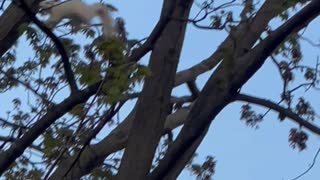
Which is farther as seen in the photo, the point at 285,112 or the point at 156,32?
the point at 285,112

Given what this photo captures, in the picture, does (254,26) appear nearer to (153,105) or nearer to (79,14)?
(153,105)

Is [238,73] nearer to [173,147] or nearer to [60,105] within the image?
[173,147]

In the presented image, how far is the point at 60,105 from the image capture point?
6449mm

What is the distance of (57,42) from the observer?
20.4 feet

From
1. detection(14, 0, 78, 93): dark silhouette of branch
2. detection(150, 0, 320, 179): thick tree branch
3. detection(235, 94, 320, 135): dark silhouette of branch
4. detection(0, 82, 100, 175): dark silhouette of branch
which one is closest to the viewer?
detection(14, 0, 78, 93): dark silhouette of branch

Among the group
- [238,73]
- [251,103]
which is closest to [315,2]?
[238,73]

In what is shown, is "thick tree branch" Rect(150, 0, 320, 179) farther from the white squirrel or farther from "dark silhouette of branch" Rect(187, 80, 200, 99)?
"dark silhouette of branch" Rect(187, 80, 200, 99)

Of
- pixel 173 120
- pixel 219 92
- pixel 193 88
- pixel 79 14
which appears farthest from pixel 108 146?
pixel 79 14

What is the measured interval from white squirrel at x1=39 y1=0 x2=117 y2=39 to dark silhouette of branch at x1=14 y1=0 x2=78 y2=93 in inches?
2.6

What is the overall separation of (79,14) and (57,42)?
438mm

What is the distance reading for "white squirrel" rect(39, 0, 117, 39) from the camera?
18.3 ft

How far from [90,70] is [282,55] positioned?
3.17 m

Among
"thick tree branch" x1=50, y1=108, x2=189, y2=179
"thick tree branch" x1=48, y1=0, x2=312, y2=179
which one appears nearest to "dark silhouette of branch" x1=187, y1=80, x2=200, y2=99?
"thick tree branch" x1=48, y1=0, x2=312, y2=179

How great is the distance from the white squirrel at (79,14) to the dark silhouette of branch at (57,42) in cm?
6
